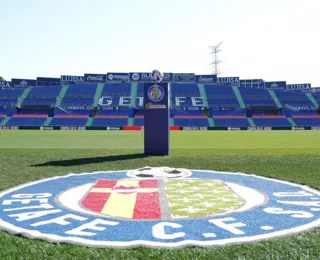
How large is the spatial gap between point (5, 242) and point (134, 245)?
1923 millimetres

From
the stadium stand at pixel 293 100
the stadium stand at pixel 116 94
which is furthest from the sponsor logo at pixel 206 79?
the stadium stand at pixel 116 94

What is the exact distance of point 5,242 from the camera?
5.17m

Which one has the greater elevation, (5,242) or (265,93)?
(265,93)

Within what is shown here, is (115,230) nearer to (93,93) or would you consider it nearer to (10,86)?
(93,93)

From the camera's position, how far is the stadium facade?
2564 inches

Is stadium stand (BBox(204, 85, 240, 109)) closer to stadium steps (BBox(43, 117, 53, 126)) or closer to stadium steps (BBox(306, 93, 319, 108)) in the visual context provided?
stadium steps (BBox(306, 93, 319, 108))

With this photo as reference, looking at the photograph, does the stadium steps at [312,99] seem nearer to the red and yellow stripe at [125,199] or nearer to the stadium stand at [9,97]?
the stadium stand at [9,97]

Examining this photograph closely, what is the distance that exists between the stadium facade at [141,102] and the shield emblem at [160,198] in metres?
49.3

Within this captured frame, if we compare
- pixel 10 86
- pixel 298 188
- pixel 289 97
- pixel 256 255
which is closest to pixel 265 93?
pixel 289 97

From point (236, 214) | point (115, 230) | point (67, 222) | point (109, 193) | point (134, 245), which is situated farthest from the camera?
point (109, 193)

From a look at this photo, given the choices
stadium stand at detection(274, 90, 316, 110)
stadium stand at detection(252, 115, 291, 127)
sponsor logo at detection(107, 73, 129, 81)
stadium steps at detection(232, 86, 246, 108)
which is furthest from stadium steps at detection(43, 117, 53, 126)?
stadium stand at detection(274, 90, 316, 110)

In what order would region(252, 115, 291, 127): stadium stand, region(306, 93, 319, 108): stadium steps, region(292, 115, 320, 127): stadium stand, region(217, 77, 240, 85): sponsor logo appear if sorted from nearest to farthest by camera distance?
1. region(252, 115, 291, 127): stadium stand
2. region(292, 115, 320, 127): stadium stand
3. region(306, 93, 319, 108): stadium steps
4. region(217, 77, 240, 85): sponsor logo

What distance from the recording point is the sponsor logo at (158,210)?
541 centimetres

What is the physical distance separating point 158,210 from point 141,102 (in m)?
64.7
